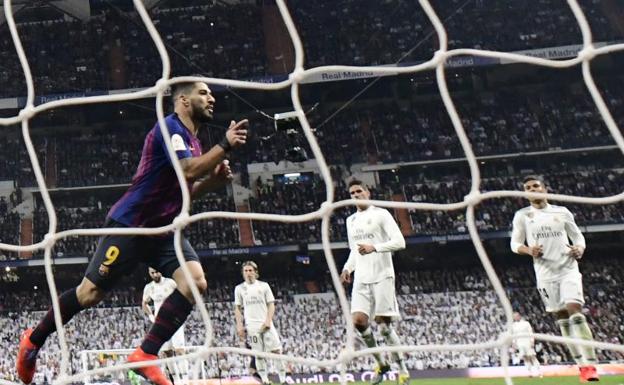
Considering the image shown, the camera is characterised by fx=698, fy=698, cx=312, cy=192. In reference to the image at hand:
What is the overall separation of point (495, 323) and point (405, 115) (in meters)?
9.29

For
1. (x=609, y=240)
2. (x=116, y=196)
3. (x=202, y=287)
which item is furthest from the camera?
(x=116, y=196)

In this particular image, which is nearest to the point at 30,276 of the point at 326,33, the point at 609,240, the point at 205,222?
the point at 205,222

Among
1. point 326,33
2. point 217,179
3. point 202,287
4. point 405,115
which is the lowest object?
point 202,287

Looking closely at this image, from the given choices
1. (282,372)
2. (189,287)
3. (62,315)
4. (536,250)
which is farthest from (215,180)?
(282,372)

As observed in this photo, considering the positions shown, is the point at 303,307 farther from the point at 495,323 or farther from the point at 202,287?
the point at 202,287

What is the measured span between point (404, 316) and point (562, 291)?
1405 centimetres

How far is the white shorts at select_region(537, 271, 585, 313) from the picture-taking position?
5277 millimetres

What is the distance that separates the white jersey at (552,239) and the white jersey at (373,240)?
997 mm

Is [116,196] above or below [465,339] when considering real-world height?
above

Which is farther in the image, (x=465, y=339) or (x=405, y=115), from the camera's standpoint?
(x=405, y=115)

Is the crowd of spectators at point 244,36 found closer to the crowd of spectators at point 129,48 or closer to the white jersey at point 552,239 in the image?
the crowd of spectators at point 129,48

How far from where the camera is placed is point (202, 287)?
355 cm

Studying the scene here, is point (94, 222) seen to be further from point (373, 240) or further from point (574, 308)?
point (574, 308)

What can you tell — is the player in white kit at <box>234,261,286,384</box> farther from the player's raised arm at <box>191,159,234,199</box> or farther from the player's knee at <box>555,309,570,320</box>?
the player's raised arm at <box>191,159,234,199</box>
